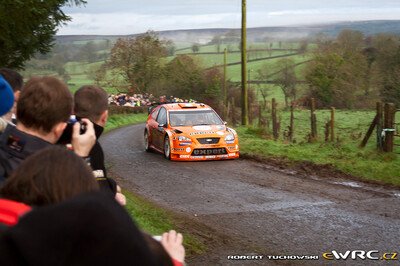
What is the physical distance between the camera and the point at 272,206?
941 cm

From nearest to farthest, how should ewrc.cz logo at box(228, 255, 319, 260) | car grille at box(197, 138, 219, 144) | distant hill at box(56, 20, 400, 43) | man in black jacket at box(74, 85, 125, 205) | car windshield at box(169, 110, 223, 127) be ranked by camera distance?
man in black jacket at box(74, 85, 125, 205)
ewrc.cz logo at box(228, 255, 319, 260)
car grille at box(197, 138, 219, 144)
car windshield at box(169, 110, 223, 127)
distant hill at box(56, 20, 400, 43)

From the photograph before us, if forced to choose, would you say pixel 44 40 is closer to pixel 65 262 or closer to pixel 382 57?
pixel 65 262

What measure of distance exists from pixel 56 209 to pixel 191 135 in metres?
14.3

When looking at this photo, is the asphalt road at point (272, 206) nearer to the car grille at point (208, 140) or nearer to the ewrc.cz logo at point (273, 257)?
the ewrc.cz logo at point (273, 257)

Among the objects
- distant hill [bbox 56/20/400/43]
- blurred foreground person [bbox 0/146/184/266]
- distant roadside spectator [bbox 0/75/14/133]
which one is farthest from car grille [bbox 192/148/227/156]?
distant hill [bbox 56/20/400/43]

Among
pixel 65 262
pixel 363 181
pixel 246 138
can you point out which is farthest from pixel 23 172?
pixel 246 138

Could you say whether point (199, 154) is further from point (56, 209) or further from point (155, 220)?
point (56, 209)

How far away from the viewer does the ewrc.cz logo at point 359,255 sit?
21.6 feet

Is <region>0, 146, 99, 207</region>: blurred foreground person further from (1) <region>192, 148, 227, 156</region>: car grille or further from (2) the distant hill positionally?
(2) the distant hill

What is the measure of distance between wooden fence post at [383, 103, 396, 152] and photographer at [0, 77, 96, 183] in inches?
530

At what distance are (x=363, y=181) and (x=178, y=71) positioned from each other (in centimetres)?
5670

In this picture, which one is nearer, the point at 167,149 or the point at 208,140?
the point at 208,140

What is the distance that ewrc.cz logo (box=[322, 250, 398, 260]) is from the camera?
657cm

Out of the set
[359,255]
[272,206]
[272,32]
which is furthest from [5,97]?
[272,32]
